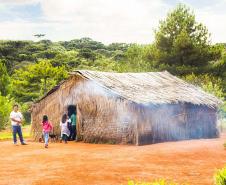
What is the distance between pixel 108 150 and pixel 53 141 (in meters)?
6.28

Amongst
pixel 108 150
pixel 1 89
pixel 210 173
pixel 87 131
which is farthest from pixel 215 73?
pixel 210 173

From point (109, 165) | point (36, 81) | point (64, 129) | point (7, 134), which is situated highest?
point (36, 81)

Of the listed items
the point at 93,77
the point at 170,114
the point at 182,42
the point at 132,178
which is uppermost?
the point at 182,42

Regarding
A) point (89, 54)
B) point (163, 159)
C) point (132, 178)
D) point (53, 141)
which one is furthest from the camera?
point (89, 54)

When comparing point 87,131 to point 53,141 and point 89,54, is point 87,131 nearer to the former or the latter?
point 53,141

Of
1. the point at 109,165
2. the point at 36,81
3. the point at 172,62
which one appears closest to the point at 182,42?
the point at 172,62

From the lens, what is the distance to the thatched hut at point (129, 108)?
19734 mm

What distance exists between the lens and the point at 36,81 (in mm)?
39500

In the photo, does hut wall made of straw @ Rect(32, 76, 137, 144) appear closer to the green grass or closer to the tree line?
the green grass

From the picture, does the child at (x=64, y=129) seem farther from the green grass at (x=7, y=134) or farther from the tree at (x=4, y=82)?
the tree at (x=4, y=82)

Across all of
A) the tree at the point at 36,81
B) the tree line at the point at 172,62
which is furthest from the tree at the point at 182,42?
the tree at the point at 36,81

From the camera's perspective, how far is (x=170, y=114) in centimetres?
2153

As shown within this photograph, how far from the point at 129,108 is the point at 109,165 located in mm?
A: 6728

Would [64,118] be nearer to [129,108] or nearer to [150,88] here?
[129,108]
